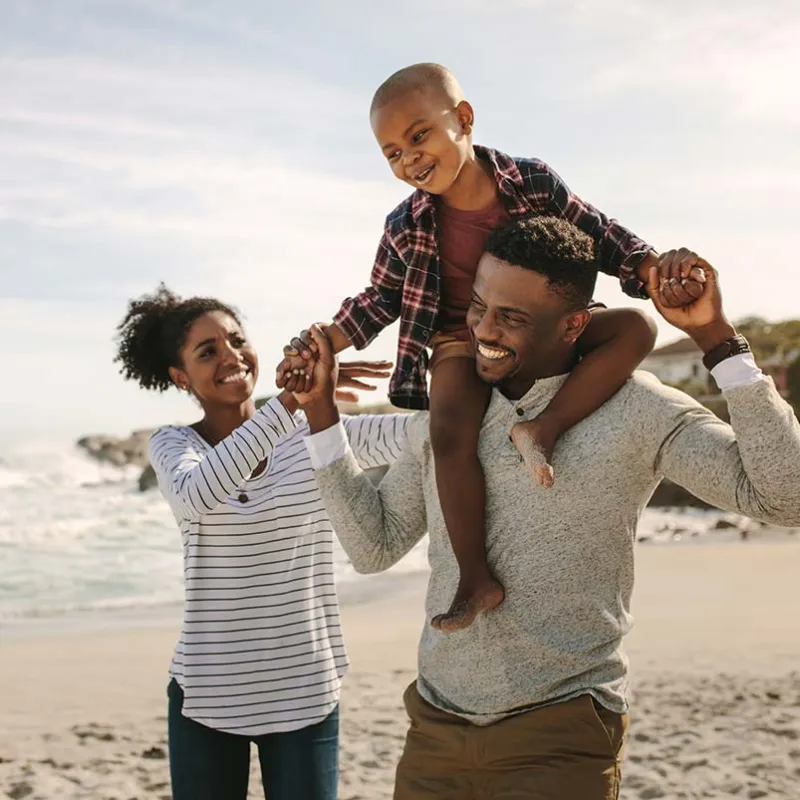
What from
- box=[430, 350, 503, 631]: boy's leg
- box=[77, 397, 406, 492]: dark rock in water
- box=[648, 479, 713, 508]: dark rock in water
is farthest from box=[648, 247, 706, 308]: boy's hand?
box=[77, 397, 406, 492]: dark rock in water

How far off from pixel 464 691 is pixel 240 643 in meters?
0.98

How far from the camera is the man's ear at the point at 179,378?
146 inches

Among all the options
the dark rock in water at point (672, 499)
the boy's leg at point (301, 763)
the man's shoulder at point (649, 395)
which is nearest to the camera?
the man's shoulder at point (649, 395)

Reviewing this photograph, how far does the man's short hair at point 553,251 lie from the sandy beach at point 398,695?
168 inches

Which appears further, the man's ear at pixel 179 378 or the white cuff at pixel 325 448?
the man's ear at pixel 179 378

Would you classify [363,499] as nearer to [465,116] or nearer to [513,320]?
[513,320]

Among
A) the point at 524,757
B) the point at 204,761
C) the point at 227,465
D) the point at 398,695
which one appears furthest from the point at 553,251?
the point at 398,695

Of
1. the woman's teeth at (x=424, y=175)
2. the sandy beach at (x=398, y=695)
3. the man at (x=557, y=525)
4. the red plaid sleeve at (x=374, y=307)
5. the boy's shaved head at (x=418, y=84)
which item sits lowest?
the sandy beach at (x=398, y=695)

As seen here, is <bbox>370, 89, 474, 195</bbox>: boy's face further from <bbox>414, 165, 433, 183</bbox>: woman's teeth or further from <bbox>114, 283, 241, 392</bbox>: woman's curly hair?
<bbox>114, 283, 241, 392</bbox>: woman's curly hair

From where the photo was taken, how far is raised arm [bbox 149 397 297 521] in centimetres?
305

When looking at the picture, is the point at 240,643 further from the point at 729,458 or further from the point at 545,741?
the point at 729,458

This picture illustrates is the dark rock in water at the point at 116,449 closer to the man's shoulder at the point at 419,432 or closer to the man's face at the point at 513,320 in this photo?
the man's shoulder at the point at 419,432

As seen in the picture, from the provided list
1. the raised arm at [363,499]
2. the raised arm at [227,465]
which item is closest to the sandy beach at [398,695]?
the raised arm at [227,465]

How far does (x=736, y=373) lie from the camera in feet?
7.19
